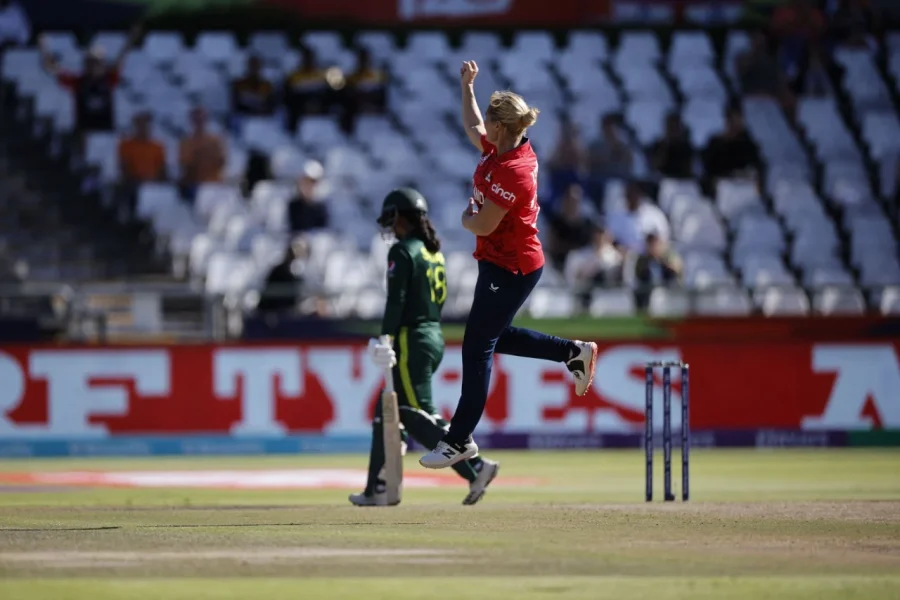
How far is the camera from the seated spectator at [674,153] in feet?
75.2

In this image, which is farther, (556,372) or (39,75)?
(39,75)

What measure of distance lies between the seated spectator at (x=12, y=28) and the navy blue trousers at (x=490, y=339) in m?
16.0

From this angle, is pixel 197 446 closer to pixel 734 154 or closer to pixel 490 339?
pixel 734 154

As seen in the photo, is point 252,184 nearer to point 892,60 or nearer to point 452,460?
point 892,60

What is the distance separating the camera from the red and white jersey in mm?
9773

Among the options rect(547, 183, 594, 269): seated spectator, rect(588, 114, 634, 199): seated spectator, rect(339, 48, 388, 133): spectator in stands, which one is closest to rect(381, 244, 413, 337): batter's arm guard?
rect(547, 183, 594, 269): seated spectator

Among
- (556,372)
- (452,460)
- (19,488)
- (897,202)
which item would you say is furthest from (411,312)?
(897,202)

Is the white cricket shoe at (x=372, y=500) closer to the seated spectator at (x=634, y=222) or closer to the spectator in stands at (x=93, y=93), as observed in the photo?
the seated spectator at (x=634, y=222)

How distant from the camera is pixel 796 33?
24906mm

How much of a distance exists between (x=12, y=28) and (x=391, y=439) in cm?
1516

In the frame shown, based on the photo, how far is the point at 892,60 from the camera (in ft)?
82.1

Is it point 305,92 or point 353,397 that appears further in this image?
point 305,92

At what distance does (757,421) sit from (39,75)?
1140cm

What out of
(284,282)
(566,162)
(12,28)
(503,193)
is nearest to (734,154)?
(566,162)
